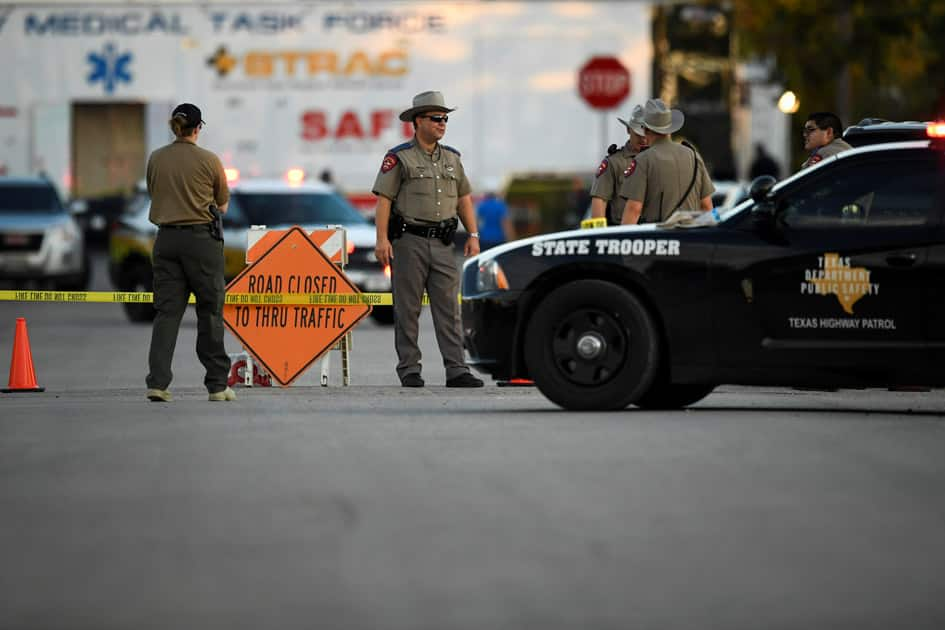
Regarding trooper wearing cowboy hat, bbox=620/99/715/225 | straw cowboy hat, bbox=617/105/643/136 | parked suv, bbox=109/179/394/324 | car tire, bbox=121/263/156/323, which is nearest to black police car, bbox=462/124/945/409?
trooper wearing cowboy hat, bbox=620/99/715/225

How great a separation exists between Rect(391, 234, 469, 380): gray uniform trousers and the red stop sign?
16.5m

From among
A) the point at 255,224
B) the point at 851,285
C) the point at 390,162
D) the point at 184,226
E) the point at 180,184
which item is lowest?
the point at 851,285

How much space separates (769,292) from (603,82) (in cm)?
2043

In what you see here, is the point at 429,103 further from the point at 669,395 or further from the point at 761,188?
the point at 761,188

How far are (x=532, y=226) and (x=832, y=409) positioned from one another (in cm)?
2600

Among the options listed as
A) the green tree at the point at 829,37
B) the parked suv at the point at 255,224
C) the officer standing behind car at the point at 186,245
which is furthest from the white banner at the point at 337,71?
the officer standing behind car at the point at 186,245

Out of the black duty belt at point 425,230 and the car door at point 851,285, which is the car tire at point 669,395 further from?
the black duty belt at point 425,230

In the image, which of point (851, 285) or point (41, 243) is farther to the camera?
point (41, 243)

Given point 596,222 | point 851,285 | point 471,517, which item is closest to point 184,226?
point 596,222

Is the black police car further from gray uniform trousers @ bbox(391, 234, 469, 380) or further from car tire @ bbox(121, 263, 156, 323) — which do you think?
car tire @ bbox(121, 263, 156, 323)

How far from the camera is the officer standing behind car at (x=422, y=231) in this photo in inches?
576

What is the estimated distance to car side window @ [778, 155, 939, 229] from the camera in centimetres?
1180

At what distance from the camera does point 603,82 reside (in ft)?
105

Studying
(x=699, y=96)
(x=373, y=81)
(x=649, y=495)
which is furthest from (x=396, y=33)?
(x=649, y=495)
